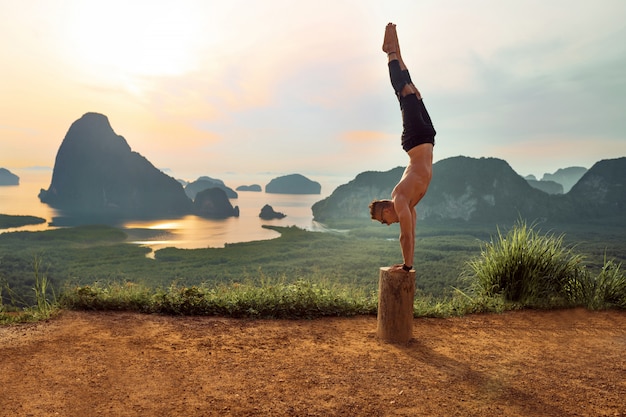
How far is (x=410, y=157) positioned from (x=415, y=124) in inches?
17.6

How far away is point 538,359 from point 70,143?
172384mm

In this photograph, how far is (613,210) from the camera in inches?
4786

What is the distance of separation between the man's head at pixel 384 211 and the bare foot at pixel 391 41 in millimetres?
2137

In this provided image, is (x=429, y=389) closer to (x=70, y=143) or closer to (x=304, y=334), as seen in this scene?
(x=304, y=334)

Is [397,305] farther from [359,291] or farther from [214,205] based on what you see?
[214,205]

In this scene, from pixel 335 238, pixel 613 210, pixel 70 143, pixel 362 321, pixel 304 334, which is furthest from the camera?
pixel 70 143

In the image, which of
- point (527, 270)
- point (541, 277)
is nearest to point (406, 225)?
point (527, 270)

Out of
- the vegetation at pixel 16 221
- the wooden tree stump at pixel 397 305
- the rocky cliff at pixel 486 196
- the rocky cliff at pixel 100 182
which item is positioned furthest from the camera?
the rocky cliff at pixel 100 182

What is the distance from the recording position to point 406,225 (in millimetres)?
5262

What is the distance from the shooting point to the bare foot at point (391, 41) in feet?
18.0

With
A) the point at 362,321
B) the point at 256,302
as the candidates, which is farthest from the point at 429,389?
the point at 256,302

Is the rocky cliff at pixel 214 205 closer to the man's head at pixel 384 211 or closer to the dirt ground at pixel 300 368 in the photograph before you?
the dirt ground at pixel 300 368

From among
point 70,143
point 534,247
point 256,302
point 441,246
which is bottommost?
point 441,246

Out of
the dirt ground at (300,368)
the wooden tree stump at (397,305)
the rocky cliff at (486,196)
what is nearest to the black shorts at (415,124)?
the wooden tree stump at (397,305)
